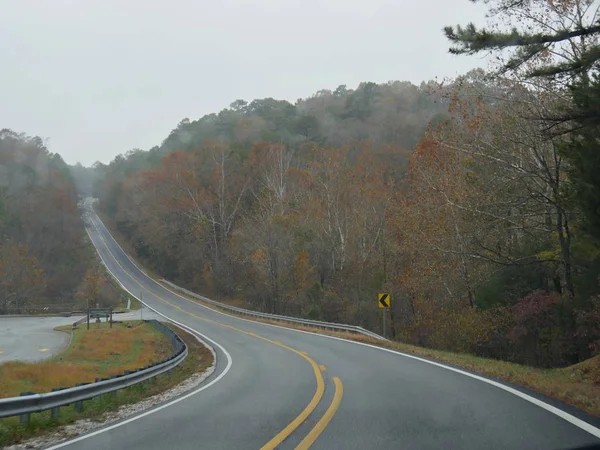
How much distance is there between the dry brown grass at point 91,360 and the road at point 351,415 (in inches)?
230

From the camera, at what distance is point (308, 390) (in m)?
11.7

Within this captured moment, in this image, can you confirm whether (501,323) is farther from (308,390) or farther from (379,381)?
(308,390)

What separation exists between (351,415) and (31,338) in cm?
3665

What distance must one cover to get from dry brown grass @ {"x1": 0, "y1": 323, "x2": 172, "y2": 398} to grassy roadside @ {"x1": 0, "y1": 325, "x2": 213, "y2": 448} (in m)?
3.05

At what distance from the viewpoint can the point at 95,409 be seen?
1027 cm

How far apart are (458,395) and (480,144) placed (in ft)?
43.4

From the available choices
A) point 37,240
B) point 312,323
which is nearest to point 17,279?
point 37,240

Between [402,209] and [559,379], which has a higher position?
[402,209]

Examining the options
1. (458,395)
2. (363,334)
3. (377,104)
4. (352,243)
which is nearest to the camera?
(458,395)

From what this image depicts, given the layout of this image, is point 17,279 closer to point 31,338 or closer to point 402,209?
point 31,338

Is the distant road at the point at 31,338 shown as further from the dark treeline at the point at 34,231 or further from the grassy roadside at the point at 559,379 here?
the grassy roadside at the point at 559,379

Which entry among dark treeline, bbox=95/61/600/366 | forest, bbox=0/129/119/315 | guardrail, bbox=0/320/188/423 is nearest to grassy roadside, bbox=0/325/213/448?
guardrail, bbox=0/320/188/423

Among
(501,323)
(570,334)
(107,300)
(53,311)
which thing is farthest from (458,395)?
(53,311)

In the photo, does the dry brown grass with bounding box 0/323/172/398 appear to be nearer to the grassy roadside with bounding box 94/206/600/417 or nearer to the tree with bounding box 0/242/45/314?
the grassy roadside with bounding box 94/206/600/417
